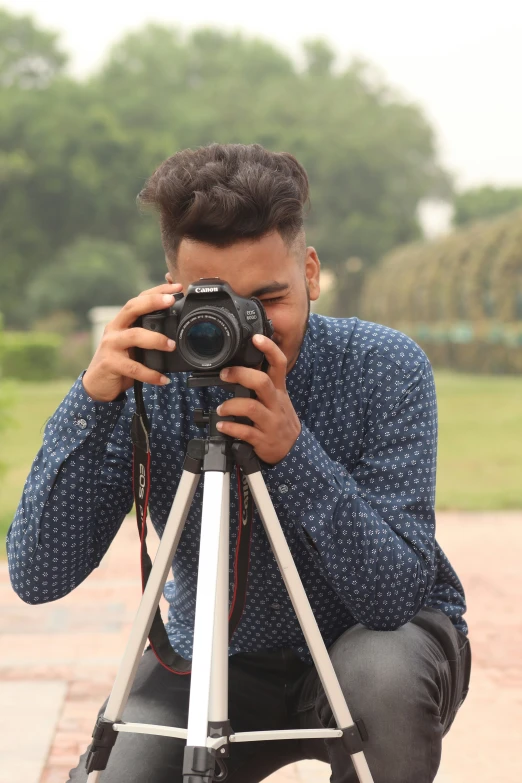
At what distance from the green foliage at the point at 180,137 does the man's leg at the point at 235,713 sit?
3472 cm

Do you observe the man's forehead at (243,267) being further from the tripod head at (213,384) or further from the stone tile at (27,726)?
the stone tile at (27,726)

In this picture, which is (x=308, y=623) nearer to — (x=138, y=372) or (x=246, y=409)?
(x=246, y=409)

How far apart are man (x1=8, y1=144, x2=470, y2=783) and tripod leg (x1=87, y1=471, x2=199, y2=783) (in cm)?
14

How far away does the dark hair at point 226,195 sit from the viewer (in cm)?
194

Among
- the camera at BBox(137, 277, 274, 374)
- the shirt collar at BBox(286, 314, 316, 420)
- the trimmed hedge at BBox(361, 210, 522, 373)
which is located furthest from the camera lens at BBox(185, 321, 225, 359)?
the trimmed hedge at BBox(361, 210, 522, 373)

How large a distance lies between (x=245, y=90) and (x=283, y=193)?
5129 centimetres

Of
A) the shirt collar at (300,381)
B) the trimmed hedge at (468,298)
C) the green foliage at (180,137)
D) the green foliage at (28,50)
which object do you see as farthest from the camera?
the green foliage at (28,50)

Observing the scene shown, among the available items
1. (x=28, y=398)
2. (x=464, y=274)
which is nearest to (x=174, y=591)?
(x=28, y=398)

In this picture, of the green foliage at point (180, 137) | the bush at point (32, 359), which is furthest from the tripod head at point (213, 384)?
the green foliage at point (180, 137)

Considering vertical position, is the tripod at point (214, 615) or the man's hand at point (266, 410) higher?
the man's hand at point (266, 410)

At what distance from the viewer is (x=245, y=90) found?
169 feet

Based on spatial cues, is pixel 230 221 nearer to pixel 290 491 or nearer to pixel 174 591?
pixel 290 491

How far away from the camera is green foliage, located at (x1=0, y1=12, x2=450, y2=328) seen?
3909 cm

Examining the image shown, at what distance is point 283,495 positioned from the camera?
6.05ft
